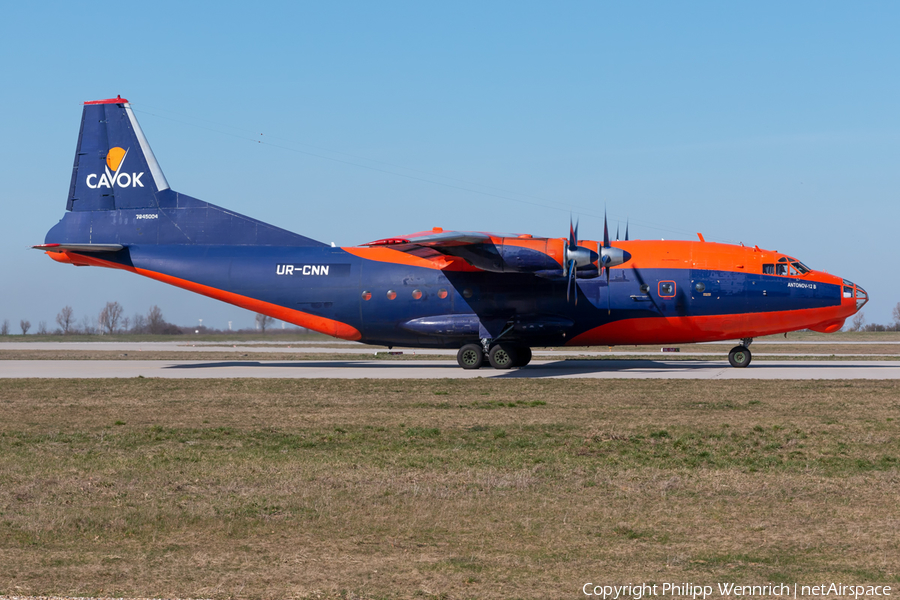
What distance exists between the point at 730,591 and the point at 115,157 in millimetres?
36844

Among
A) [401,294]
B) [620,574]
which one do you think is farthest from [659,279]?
[620,574]

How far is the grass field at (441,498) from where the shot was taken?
8367mm

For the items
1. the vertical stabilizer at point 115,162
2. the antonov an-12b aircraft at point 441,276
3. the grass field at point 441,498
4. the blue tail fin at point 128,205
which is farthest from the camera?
the vertical stabilizer at point 115,162

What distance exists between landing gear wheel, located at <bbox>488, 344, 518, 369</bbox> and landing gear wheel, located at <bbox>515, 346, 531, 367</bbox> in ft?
2.93

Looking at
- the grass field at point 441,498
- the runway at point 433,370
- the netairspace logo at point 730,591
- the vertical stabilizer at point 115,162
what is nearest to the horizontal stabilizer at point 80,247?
the vertical stabilizer at point 115,162

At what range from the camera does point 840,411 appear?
21.2 meters

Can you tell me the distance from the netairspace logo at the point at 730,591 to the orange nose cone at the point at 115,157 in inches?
1414

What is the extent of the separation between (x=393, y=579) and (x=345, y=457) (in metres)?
7.23

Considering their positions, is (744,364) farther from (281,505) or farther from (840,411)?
(281,505)

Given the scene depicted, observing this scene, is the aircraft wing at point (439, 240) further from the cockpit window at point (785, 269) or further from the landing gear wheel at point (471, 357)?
the cockpit window at point (785, 269)

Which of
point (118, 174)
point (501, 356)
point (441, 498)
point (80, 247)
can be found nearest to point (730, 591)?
point (441, 498)

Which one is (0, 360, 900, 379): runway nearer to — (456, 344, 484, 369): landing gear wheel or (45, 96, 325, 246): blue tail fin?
(456, 344, 484, 369): landing gear wheel

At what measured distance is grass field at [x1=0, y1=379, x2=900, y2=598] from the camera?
837cm

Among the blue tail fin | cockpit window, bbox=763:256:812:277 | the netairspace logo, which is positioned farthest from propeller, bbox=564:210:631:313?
the netairspace logo
